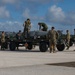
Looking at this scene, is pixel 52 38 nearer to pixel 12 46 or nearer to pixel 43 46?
pixel 43 46

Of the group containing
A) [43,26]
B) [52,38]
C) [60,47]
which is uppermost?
[43,26]

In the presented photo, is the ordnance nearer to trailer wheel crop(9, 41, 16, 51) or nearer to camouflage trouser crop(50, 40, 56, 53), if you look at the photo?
trailer wheel crop(9, 41, 16, 51)

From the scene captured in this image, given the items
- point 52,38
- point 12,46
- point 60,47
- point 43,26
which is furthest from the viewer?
point 12,46

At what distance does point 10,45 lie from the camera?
1154 inches

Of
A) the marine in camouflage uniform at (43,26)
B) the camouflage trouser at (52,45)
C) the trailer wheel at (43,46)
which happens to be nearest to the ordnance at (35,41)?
the trailer wheel at (43,46)

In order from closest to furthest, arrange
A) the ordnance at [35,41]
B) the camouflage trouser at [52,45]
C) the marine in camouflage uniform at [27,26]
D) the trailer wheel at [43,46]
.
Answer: the camouflage trouser at [52,45] → the trailer wheel at [43,46] → the ordnance at [35,41] → the marine in camouflage uniform at [27,26]

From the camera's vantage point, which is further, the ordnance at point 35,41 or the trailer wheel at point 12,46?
the trailer wheel at point 12,46

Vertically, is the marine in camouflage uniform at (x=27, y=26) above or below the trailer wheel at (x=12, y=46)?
above

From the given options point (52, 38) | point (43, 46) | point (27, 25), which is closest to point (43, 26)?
point (27, 25)

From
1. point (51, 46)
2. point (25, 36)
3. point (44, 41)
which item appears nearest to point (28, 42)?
point (25, 36)

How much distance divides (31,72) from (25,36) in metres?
15.7

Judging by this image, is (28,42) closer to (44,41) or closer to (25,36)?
(25,36)

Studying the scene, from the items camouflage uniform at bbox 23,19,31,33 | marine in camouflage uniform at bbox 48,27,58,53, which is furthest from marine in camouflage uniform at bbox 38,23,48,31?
marine in camouflage uniform at bbox 48,27,58,53

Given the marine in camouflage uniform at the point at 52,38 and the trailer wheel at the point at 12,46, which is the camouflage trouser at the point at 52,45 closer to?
the marine in camouflage uniform at the point at 52,38
